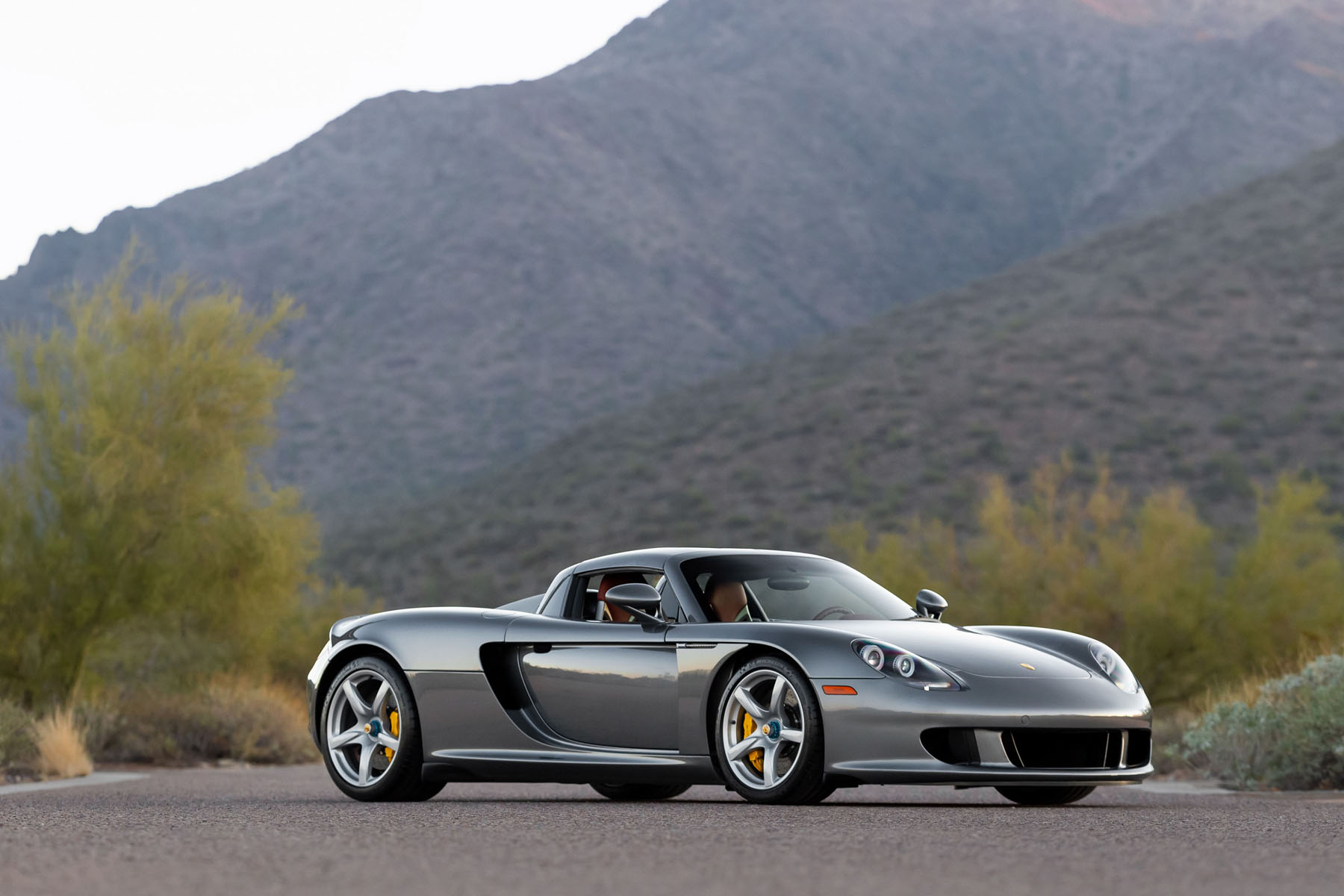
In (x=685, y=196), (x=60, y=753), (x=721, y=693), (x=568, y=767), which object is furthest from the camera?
(x=685, y=196)

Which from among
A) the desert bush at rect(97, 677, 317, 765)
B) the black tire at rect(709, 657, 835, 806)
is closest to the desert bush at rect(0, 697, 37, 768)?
the desert bush at rect(97, 677, 317, 765)

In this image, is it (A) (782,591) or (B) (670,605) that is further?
(A) (782,591)

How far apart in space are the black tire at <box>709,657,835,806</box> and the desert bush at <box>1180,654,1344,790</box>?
13.3 feet

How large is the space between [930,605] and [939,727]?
1826 mm

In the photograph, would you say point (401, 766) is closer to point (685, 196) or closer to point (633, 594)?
point (633, 594)

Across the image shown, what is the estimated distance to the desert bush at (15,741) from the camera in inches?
544

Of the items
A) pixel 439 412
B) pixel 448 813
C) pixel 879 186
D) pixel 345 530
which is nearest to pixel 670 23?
pixel 879 186

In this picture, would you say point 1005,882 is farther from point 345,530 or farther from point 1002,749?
point 345,530

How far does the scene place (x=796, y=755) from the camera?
884 centimetres

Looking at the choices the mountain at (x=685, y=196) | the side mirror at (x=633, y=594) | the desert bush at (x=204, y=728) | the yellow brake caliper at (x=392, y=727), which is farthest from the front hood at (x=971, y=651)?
the mountain at (x=685, y=196)

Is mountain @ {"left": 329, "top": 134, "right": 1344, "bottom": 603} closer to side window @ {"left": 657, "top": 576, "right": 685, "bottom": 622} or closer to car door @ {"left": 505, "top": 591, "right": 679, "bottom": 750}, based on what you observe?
side window @ {"left": 657, "top": 576, "right": 685, "bottom": 622}

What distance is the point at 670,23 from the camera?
99.9 meters

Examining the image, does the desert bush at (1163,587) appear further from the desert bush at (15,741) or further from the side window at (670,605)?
the desert bush at (15,741)

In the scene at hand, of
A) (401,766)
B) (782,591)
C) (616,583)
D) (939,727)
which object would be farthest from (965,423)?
(939,727)
